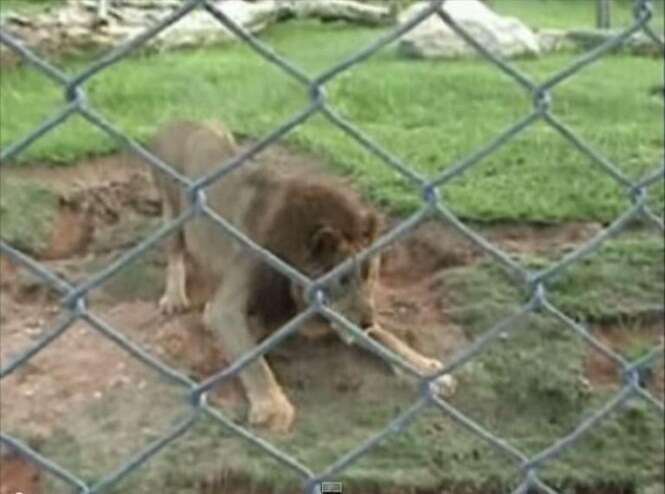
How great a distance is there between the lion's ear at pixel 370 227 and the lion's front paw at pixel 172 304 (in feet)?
2.30

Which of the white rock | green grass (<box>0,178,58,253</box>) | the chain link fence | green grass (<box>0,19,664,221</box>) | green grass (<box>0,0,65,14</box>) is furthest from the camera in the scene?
the white rock

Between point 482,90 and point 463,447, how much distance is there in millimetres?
3759

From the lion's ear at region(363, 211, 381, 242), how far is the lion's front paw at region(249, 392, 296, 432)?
0.48m

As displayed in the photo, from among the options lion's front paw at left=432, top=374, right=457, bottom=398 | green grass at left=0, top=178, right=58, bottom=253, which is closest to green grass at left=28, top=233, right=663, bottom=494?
lion's front paw at left=432, top=374, right=457, bottom=398

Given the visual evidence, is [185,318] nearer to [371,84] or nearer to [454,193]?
[454,193]

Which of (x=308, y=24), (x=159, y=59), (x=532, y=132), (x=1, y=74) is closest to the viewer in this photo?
(x=532, y=132)

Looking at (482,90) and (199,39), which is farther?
(199,39)

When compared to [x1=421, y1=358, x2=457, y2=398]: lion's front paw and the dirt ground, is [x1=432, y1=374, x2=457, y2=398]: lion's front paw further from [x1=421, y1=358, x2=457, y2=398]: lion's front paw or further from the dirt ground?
the dirt ground

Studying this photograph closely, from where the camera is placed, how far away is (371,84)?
7961mm

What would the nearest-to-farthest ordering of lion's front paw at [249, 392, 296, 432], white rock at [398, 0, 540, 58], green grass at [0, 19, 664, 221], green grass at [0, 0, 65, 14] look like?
1. lion's front paw at [249, 392, 296, 432]
2. green grass at [0, 19, 664, 221]
3. green grass at [0, 0, 65, 14]
4. white rock at [398, 0, 540, 58]

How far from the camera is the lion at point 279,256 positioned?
15.0ft

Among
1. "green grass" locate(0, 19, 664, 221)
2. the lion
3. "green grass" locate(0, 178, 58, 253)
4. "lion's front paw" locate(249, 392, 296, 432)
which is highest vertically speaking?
the lion

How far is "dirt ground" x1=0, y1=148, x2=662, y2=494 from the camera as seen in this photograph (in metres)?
4.61

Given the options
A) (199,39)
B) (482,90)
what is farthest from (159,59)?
(482,90)
